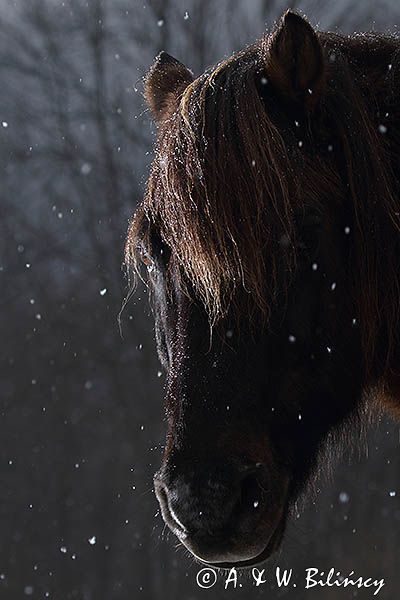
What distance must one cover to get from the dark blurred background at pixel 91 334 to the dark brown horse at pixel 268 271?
10.6 ft

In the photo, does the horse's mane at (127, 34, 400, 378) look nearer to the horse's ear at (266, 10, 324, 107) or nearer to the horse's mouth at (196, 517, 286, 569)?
the horse's ear at (266, 10, 324, 107)

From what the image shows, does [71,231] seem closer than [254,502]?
No

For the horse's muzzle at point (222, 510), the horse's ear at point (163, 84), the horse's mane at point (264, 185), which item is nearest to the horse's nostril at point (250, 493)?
the horse's muzzle at point (222, 510)

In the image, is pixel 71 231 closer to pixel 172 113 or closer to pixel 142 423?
pixel 142 423

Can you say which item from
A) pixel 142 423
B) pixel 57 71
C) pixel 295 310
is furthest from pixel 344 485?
pixel 295 310

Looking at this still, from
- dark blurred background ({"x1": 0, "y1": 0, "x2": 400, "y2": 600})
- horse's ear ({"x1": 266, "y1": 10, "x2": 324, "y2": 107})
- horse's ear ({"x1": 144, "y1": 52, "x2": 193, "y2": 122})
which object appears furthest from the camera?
dark blurred background ({"x1": 0, "y1": 0, "x2": 400, "y2": 600})

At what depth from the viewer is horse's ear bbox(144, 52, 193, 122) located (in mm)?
1495

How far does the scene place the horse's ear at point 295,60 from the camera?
1.11 m

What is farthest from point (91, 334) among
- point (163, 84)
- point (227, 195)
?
point (227, 195)

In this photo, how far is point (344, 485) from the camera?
4.36 meters

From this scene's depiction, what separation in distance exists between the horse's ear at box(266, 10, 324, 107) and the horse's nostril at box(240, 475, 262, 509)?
0.48 m

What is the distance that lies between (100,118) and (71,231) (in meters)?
0.62

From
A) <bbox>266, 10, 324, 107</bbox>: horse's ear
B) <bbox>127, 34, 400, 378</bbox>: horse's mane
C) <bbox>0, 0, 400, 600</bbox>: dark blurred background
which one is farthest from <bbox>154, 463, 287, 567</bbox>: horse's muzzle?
<bbox>0, 0, 400, 600</bbox>: dark blurred background

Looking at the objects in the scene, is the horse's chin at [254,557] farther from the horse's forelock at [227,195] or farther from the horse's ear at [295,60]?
the horse's ear at [295,60]
